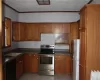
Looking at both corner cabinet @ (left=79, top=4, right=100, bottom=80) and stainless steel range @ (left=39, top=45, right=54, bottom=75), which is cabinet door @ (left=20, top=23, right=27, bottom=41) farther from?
corner cabinet @ (left=79, top=4, right=100, bottom=80)

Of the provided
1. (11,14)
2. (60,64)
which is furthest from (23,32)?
(60,64)

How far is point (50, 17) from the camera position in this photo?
6738mm

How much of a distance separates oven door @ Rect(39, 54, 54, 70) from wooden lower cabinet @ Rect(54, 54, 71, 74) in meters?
0.21

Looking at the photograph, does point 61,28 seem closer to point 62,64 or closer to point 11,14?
point 62,64

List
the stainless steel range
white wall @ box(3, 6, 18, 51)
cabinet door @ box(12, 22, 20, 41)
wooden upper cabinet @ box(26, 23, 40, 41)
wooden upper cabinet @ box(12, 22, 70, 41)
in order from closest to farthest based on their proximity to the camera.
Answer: white wall @ box(3, 6, 18, 51) < the stainless steel range < cabinet door @ box(12, 22, 20, 41) < wooden upper cabinet @ box(12, 22, 70, 41) < wooden upper cabinet @ box(26, 23, 40, 41)

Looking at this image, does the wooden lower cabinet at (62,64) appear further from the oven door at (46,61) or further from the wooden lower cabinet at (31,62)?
the wooden lower cabinet at (31,62)

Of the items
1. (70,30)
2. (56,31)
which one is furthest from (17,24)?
(70,30)

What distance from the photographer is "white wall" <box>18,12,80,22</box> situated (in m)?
6.69

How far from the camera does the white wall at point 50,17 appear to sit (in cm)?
669

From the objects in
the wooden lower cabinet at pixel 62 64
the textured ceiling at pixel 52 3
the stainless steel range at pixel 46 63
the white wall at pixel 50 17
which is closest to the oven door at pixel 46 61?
the stainless steel range at pixel 46 63

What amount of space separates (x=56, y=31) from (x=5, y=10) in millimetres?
2347

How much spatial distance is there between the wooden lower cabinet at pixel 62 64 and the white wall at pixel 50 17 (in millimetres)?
1735

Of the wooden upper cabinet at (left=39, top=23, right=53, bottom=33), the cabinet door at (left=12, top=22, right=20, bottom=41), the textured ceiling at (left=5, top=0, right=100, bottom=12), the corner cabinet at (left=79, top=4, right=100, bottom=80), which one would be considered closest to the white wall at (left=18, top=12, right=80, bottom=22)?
the wooden upper cabinet at (left=39, top=23, right=53, bottom=33)

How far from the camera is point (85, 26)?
328cm
